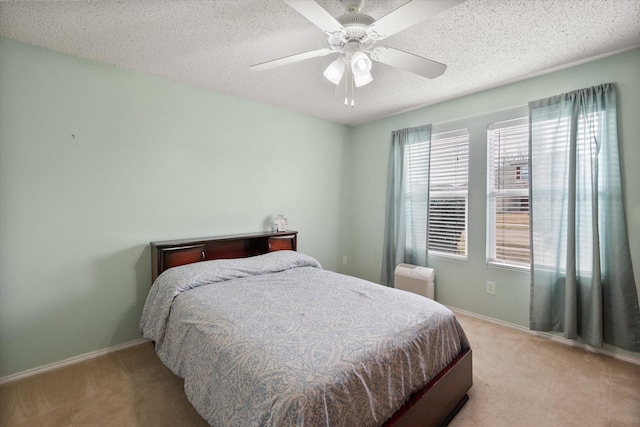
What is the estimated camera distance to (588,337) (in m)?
2.27

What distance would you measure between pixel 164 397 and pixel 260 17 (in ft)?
8.14

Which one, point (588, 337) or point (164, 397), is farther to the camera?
point (588, 337)

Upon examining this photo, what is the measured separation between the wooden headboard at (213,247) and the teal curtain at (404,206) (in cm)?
130

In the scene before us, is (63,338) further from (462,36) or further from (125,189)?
(462,36)

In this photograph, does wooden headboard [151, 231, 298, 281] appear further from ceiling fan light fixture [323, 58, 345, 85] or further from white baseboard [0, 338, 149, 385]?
ceiling fan light fixture [323, 58, 345, 85]

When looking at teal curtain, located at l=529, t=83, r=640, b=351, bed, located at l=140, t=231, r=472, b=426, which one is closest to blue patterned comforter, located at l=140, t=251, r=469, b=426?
bed, located at l=140, t=231, r=472, b=426

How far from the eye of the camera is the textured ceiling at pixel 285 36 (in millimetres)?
1681

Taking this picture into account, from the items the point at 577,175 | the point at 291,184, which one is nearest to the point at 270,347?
the point at 291,184

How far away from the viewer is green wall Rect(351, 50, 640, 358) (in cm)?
216

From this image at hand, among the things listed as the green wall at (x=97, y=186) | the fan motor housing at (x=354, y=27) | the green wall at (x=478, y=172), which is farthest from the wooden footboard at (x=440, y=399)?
the green wall at (x=97, y=186)

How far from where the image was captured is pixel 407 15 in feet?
4.27

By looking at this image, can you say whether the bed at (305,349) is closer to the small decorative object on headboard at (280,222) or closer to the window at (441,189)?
the small decorative object on headboard at (280,222)

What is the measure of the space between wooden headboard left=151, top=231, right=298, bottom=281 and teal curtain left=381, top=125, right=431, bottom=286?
1301 millimetres

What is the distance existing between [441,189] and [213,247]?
262 cm
